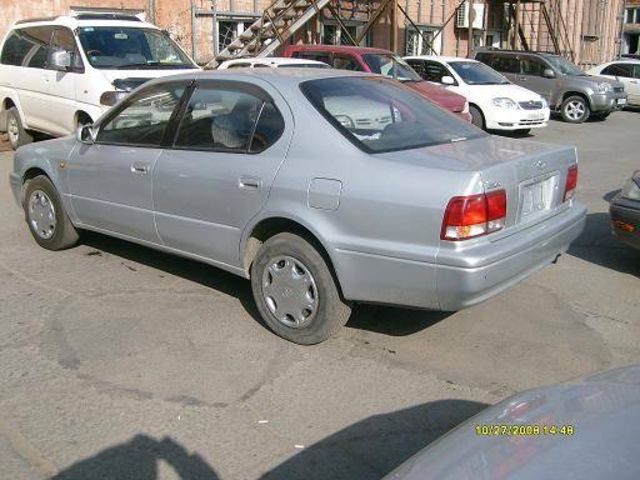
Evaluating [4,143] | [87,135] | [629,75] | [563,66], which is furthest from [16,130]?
[629,75]

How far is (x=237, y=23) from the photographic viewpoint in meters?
18.2

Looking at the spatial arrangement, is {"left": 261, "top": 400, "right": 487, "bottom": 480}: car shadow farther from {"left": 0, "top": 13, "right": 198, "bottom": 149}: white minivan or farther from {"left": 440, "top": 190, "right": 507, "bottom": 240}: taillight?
{"left": 0, "top": 13, "right": 198, "bottom": 149}: white minivan

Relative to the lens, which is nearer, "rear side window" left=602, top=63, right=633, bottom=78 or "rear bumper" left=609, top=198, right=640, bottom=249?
"rear bumper" left=609, top=198, right=640, bottom=249

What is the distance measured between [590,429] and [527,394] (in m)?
0.46

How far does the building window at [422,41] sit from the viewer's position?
76.8 feet

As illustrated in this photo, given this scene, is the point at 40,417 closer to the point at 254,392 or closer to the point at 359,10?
the point at 254,392

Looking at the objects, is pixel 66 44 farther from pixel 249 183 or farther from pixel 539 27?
pixel 539 27

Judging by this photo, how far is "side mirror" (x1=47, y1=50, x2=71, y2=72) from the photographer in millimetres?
9242

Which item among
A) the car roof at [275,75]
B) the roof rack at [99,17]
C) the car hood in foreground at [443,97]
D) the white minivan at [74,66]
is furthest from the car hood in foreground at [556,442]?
the car hood in foreground at [443,97]

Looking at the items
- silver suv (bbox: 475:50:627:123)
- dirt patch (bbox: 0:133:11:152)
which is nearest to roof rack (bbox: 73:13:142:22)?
dirt patch (bbox: 0:133:11:152)

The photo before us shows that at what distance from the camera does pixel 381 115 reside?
174 inches

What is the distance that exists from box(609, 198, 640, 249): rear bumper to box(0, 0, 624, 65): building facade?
41.0 feet

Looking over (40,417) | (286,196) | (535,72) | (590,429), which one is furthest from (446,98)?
(590,429)

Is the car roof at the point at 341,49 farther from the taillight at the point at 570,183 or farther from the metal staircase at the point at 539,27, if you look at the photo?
the metal staircase at the point at 539,27
